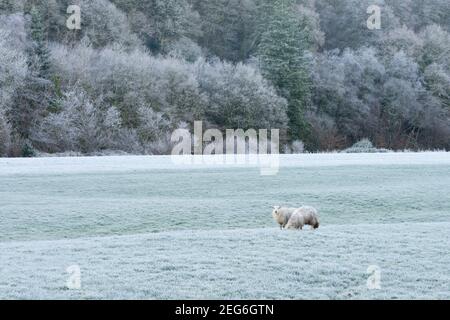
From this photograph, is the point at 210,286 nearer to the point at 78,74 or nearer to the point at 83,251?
the point at 83,251

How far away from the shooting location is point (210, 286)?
25.4ft

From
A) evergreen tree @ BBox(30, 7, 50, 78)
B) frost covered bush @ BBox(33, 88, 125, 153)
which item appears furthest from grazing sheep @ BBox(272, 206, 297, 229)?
evergreen tree @ BBox(30, 7, 50, 78)

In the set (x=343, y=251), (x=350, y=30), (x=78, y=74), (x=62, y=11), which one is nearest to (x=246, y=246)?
(x=343, y=251)

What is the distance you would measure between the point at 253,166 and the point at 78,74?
24012 mm

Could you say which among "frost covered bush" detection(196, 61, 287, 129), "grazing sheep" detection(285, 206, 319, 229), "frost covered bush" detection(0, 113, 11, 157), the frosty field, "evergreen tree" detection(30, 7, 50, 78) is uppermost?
"evergreen tree" detection(30, 7, 50, 78)

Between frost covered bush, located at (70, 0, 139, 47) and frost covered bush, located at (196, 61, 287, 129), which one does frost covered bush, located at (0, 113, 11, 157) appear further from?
frost covered bush, located at (196, 61, 287, 129)

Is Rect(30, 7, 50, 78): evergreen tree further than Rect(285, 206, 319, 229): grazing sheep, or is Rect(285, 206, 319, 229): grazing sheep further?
Rect(30, 7, 50, 78): evergreen tree

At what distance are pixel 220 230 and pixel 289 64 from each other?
137 ft

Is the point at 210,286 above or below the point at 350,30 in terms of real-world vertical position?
below

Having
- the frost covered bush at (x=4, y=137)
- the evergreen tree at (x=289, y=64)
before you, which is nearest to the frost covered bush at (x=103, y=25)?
the evergreen tree at (x=289, y=64)

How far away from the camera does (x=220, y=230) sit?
13375 mm

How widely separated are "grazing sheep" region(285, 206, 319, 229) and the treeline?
29.7 meters

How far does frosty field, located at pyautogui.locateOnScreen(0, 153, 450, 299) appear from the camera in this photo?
7.91m

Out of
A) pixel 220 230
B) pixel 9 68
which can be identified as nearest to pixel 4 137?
pixel 9 68
